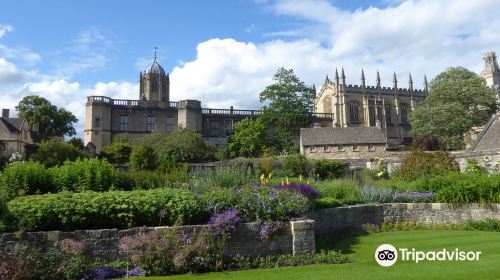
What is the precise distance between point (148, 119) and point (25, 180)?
43448 millimetres

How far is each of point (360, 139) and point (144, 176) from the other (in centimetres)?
3304

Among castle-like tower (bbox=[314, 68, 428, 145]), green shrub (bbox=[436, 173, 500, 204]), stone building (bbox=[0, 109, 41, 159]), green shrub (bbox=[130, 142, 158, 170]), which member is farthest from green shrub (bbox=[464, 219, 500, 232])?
castle-like tower (bbox=[314, 68, 428, 145])

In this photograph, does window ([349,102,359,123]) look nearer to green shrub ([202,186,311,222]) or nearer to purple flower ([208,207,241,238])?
green shrub ([202,186,311,222])

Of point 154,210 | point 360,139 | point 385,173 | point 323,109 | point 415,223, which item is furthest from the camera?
point 323,109

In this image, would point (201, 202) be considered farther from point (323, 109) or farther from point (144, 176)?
point (323, 109)

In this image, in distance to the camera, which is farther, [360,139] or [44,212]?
[360,139]

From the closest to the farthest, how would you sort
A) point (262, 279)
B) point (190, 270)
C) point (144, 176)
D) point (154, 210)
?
point (262, 279), point (190, 270), point (154, 210), point (144, 176)

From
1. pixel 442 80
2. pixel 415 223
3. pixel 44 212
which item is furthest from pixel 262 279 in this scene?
pixel 442 80

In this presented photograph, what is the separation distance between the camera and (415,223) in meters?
15.2

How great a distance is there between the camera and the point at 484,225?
1394 centimetres

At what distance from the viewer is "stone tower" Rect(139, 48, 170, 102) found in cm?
6394

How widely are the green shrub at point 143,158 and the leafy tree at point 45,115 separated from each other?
25.2 m

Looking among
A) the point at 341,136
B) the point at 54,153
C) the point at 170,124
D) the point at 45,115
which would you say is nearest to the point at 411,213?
the point at 54,153

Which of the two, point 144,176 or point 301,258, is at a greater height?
point 144,176
